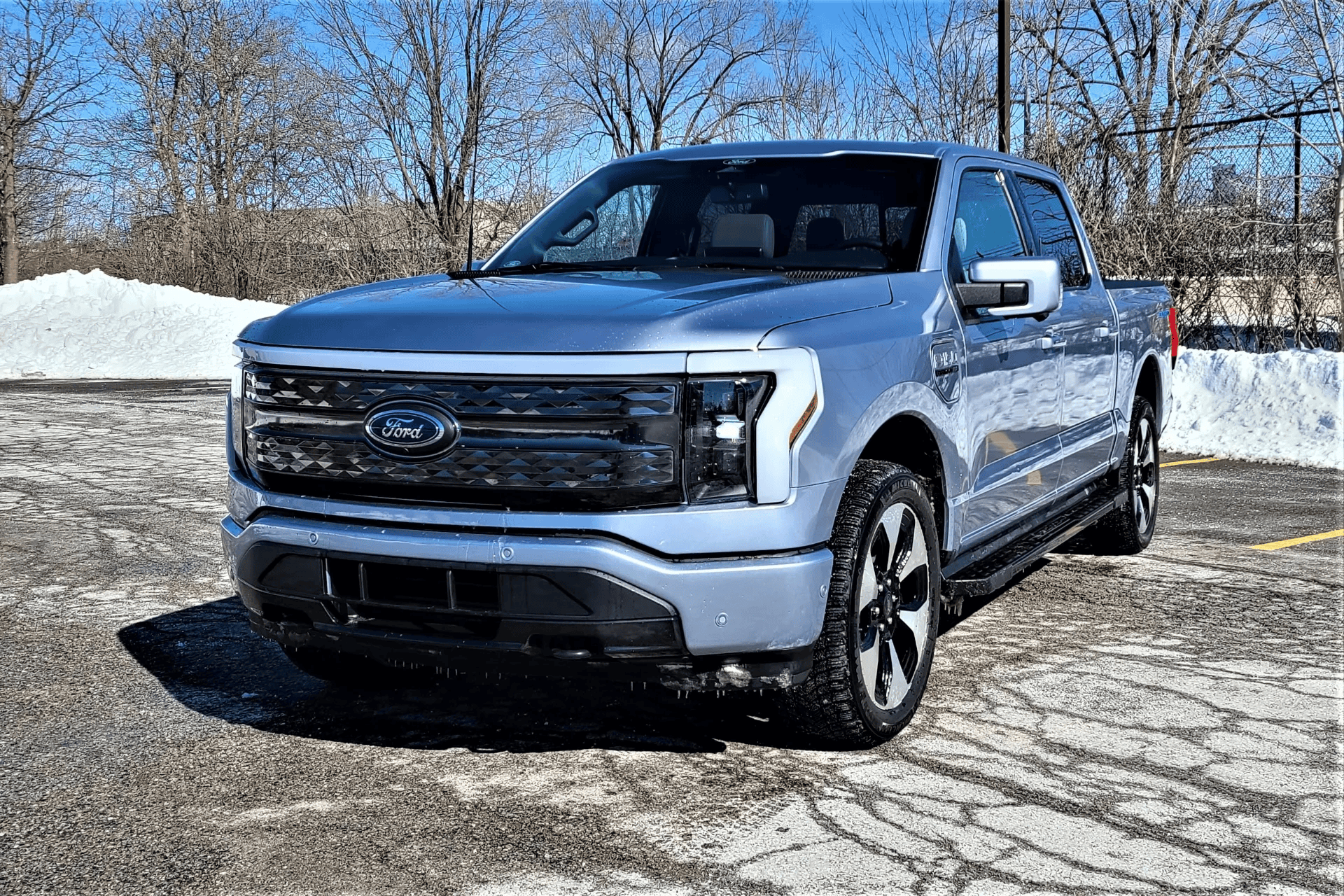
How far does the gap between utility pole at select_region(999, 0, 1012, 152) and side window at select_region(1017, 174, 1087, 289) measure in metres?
11.8

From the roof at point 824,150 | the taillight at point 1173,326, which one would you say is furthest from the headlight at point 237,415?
the taillight at point 1173,326

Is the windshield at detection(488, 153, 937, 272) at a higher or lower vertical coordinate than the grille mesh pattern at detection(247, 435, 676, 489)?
higher

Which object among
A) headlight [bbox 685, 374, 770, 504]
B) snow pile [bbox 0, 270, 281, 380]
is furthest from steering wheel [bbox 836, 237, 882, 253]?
snow pile [bbox 0, 270, 281, 380]

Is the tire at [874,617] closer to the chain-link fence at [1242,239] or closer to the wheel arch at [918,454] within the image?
the wheel arch at [918,454]

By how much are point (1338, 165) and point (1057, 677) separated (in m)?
11.7

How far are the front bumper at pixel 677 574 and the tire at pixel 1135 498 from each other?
381 centimetres

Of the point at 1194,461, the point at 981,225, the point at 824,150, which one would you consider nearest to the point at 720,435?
the point at 824,150

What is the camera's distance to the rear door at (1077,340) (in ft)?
19.4

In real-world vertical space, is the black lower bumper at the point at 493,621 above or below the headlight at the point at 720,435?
below

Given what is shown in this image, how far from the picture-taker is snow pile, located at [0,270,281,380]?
20.6 meters

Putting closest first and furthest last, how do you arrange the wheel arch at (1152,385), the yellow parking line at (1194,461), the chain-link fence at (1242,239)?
the wheel arch at (1152,385)
the yellow parking line at (1194,461)
the chain-link fence at (1242,239)

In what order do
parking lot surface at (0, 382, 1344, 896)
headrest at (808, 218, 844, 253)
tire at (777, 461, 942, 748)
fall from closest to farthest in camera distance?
parking lot surface at (0, 382, 1344, 896) < tire at (777, 461, 942, 748) < headrest at (808, 218, 844, 253)

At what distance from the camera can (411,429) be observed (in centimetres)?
369

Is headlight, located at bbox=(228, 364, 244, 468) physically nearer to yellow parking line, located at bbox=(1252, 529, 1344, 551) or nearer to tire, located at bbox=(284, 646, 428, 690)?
tire, located at bbox=(284, 646, 428, 690)
